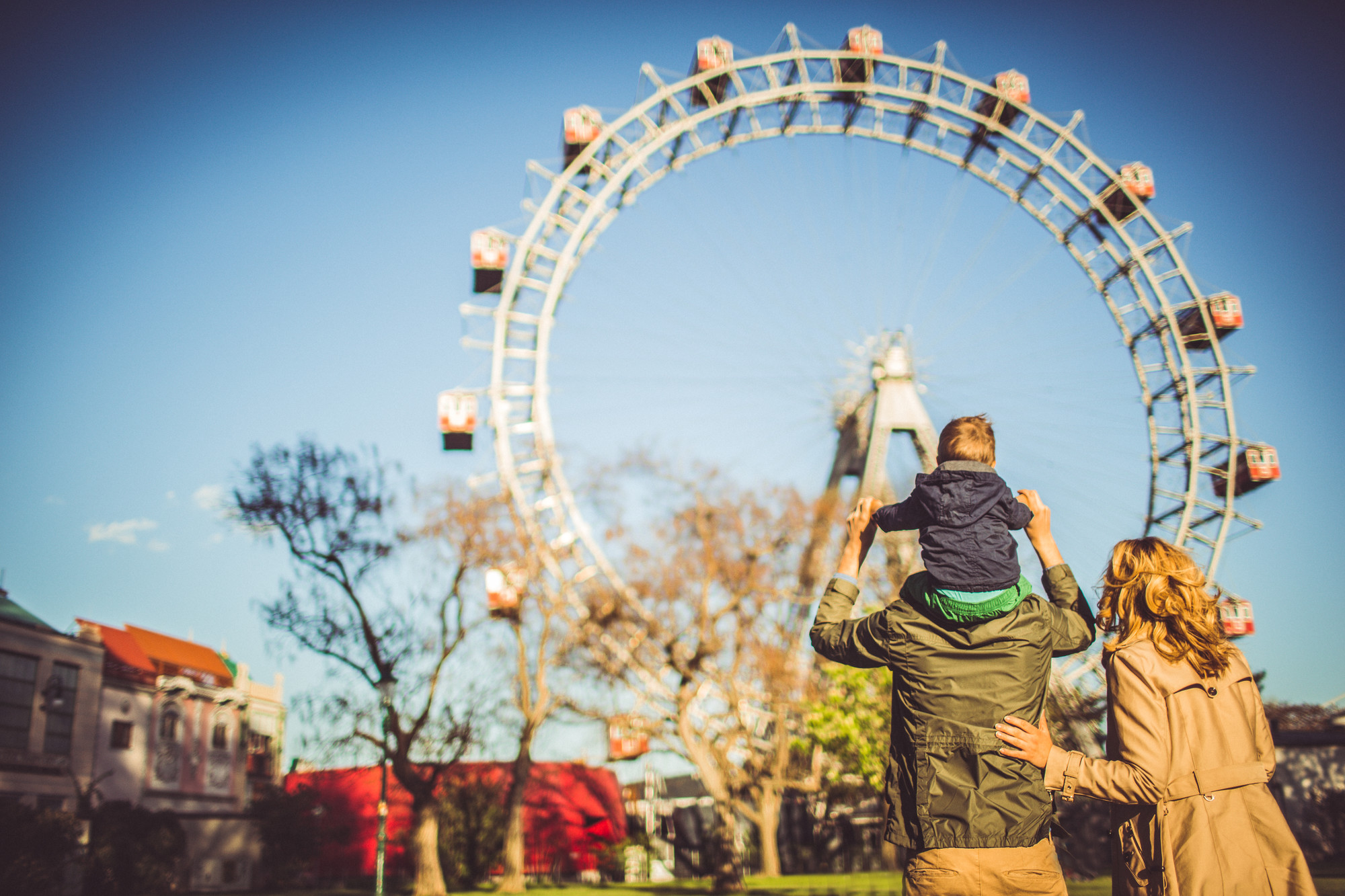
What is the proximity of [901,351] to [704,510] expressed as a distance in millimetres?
6610

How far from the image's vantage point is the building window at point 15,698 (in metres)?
25.4

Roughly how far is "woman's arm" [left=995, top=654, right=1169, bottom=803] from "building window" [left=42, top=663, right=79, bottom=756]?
3117 cm

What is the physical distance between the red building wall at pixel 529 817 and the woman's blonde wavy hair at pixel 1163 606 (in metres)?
31.6

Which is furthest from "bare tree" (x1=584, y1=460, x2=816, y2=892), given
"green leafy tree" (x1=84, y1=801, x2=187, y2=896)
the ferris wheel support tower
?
"green leafy tree" (x1=84, y1=801, x2=187, y2=896)

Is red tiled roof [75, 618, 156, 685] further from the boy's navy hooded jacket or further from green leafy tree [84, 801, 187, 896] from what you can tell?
the boy's navy hooded jacket

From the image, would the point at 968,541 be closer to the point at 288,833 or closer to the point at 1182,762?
the point at 1182,762

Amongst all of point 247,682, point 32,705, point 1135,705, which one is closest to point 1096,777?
point 1135,705

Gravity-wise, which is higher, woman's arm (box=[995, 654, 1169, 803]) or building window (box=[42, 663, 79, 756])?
building window (box=[42, 663, 79, 756])

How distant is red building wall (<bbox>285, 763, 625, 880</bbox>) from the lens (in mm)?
34125

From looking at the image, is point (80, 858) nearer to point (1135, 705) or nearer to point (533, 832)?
point (533, 832)

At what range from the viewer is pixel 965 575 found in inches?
102

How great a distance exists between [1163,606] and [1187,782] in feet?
1.53

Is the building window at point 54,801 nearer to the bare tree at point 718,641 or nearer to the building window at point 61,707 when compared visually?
the building window at point 61,707

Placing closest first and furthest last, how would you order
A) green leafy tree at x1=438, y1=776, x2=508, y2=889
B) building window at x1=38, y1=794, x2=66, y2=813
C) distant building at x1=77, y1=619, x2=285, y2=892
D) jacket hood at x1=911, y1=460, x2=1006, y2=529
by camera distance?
jacket hood at x1=911, y1=460, x2=1006, y2=529 → building window at x1=38, y1=794, x2=66, y2=813 → green leafy tree at x1=438, y1=776, x2=508, y2=889 → distant building at x1=77, y1=619, x2=285, y2=892
